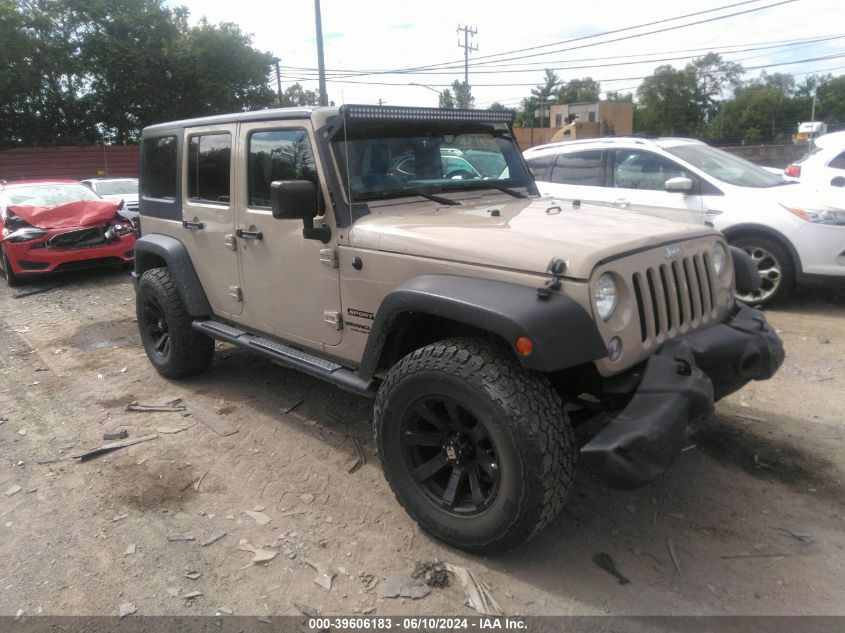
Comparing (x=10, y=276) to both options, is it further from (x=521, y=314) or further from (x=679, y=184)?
(x=521, y=314)

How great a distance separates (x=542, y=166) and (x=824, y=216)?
3047 millimetres

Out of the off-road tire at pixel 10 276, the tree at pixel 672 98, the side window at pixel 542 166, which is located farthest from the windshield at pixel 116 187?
the tree at pixel 672 98

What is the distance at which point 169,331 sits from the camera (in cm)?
495

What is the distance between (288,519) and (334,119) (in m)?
2.09

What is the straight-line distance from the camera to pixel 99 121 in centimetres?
2862

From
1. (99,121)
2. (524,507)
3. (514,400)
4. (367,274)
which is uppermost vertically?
(99,121)

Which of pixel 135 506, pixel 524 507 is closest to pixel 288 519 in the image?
pixel 135 506

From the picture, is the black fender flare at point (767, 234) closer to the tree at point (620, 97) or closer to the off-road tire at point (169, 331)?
the off-road tire at point (169, 331)

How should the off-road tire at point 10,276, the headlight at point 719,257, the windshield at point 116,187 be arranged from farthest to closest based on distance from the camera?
the windshield at point 116,187 < the off-road tire at point 10,276 < the headlight at point 719,257

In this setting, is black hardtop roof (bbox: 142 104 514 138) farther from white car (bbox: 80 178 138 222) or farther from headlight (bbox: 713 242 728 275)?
white car (bbox: 80 178 138 222)

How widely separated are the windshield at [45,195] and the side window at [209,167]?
6538 mm

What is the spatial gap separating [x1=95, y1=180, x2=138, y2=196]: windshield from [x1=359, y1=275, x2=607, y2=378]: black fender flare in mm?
13079

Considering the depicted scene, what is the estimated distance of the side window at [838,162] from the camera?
25.6ft

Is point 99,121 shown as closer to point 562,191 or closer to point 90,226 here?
point 90,226
